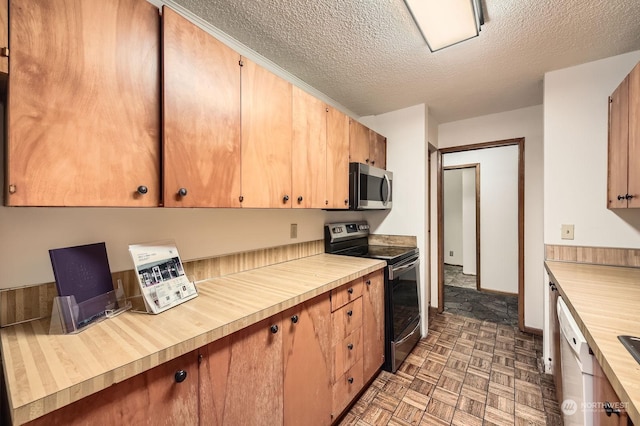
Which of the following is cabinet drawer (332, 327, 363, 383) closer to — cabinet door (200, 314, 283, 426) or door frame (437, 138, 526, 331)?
cabinet door (200, 314, 283, 426)

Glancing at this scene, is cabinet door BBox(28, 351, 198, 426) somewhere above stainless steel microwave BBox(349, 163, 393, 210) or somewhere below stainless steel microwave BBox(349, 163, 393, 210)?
below

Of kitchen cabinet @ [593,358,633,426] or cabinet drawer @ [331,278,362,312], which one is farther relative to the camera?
cabinet drawer @ [331,278,362,312]

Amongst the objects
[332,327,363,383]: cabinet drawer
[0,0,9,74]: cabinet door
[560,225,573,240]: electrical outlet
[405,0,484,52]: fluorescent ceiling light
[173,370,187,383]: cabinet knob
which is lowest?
[332,327,363,383]: cabinet drawer

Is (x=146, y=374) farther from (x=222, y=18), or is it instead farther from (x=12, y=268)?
(x=222, y=18)

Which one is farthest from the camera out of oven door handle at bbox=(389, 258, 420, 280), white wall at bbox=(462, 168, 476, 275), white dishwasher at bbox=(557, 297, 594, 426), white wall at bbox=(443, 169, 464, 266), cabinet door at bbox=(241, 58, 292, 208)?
white wall at bbox=(443, 169, 464, 266)

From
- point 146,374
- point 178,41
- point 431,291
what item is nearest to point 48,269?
point 146,374

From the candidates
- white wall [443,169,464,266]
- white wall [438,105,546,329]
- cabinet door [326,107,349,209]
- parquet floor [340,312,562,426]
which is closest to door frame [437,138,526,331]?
white wall [438,105,546,329]

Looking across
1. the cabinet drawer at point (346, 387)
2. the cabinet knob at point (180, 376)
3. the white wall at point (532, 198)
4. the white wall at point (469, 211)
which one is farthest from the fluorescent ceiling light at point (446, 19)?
the white wall at point (469, 211)

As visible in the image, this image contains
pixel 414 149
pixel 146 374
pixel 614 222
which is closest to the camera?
pixel 146 374

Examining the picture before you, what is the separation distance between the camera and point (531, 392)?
6.19 feet

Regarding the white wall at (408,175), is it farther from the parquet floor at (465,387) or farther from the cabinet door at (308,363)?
the cabinet door at (308,363)

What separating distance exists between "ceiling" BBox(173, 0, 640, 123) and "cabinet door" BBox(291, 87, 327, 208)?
0.36 metres

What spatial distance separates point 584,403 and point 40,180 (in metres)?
→ 1.91

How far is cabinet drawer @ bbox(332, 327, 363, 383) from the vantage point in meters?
1.58
